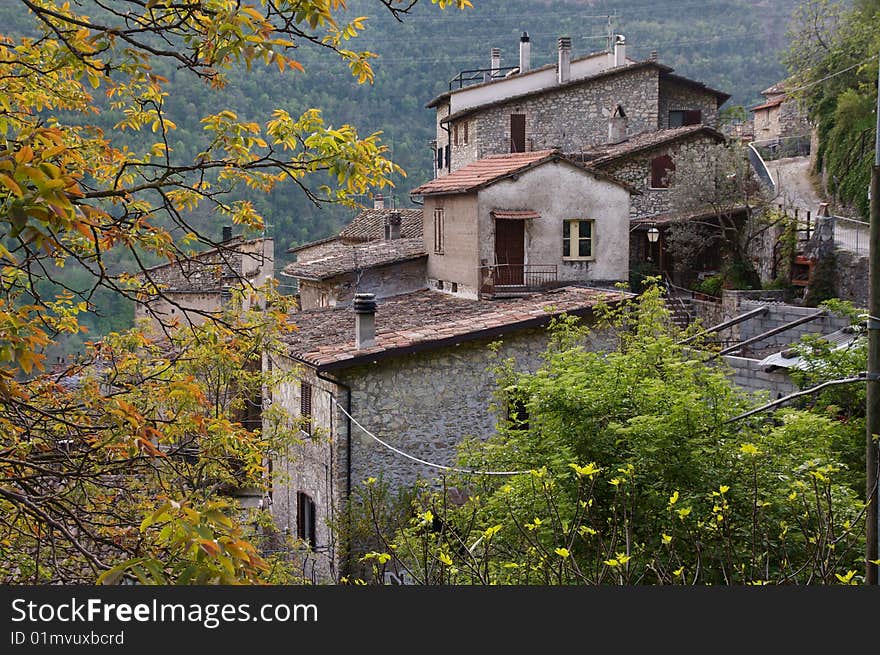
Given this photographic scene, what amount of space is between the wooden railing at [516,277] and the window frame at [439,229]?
7.19ft

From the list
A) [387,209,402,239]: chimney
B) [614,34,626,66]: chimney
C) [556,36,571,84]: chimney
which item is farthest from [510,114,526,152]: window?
[387,209,402,239]: chimney

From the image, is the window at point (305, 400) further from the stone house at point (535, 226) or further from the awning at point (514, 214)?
the awning at point (514, 214)

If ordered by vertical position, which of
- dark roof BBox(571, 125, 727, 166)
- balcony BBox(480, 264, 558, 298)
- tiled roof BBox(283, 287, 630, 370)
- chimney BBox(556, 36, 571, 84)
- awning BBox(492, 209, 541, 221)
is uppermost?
chimney BBox(556, 36, 571, 84)

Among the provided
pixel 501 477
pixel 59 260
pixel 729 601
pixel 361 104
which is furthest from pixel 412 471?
pixel 361 104

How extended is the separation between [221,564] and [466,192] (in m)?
18.3

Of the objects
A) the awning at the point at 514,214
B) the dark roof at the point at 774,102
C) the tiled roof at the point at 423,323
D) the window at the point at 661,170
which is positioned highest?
the dark roof at the point at 774,102

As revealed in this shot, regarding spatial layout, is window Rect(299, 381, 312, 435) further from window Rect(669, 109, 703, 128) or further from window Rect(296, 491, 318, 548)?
window Rect(669, 109, 703, 128)

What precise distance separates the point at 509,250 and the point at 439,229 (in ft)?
8.58

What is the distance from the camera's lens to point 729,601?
3936 millimetres

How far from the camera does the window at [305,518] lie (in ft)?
57.1

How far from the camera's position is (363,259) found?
24.9 metres

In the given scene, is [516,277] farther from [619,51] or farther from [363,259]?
[619,51]

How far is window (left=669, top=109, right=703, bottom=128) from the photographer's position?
36938mm

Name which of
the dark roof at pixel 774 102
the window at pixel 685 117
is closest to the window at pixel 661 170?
the window at pixel 685 117
